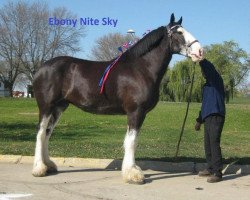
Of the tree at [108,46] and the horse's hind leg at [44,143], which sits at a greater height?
the tree at [108,46]

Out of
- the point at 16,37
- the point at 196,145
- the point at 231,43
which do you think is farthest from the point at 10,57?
the point at 196,145

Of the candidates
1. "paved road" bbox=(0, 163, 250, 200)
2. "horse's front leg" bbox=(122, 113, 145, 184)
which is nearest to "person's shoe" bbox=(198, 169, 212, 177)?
"paved road" bbox=(0, 163, 250, 200)

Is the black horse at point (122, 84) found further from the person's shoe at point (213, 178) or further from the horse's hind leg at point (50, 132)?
the person's shoe at point (213, 178)

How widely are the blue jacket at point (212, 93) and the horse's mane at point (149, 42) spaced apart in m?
0.85

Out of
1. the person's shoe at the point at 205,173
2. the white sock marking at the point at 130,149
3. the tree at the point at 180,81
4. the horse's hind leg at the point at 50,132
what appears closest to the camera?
the white sock marking at the point at 130,149

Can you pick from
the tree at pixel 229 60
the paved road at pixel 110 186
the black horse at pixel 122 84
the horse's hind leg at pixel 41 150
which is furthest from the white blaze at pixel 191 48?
the tree at pixel 229 60

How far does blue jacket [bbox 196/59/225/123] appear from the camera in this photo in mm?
7279

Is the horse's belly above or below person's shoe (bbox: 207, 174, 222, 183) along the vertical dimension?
above

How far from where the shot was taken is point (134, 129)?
23.4 ft

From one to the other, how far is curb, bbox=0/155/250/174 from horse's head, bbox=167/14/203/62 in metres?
2.39

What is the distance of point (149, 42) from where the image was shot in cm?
744

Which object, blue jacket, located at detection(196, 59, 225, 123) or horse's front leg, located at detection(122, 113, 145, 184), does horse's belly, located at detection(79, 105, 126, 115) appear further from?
blue jacket, located at detection(196, 59, 225, 123)

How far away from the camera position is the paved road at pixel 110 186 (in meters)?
6.36

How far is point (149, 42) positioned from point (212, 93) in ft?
4.51
